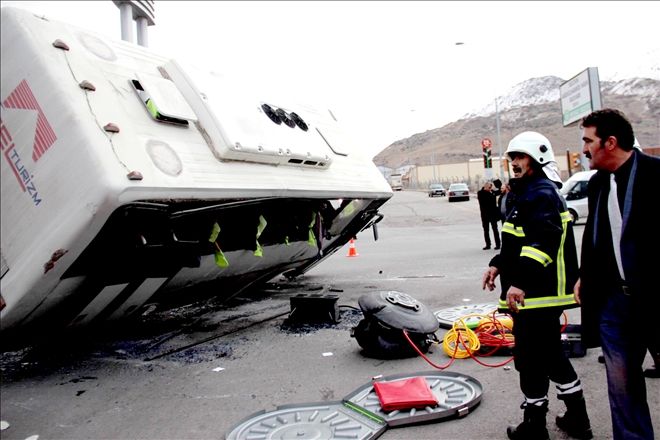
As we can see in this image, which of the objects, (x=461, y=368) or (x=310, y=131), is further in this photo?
(x=310, y=131)

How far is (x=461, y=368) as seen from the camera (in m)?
4.21

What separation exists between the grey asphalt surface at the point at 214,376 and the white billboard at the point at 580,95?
18029mm

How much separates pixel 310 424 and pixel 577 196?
55.6ft

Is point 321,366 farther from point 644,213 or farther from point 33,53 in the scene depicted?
point 33,53

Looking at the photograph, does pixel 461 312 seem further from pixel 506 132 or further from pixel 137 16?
pixel 506 132

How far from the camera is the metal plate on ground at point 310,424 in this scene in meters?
3.11

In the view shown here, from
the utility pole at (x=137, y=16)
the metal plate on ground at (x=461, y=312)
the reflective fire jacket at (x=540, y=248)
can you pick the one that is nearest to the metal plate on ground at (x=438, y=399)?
the reflective fire jacket at (x=540, y=248)

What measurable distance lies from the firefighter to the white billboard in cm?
1984

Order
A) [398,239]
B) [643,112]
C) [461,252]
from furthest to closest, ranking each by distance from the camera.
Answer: [643,112]
[398,239]
[461,252]

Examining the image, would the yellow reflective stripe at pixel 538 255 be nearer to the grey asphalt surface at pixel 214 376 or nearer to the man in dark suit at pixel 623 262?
the man in dark suit at pixel 623 262

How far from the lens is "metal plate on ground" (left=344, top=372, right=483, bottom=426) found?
10.6ft

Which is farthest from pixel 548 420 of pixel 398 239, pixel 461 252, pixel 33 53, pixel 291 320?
pixel 398 239

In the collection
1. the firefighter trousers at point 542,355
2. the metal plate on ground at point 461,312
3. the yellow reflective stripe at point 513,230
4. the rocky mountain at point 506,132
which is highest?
the rocky mountain at point 506,132

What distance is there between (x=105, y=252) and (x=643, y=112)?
385ft
